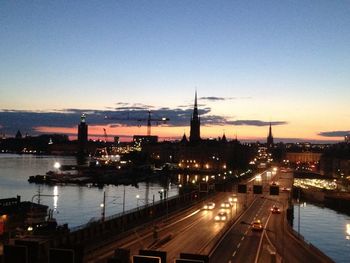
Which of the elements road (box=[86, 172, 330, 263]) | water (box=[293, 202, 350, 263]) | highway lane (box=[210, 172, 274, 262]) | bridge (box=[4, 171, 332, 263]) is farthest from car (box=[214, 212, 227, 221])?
water (box=[293, 202, 350, 263])

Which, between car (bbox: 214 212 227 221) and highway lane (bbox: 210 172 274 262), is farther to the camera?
car (bbox: 214 212 227 221)

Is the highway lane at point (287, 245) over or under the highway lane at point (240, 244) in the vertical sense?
under

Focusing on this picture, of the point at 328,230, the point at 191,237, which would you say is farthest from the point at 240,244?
the point at 328,230

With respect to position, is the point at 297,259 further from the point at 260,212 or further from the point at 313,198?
the point at 313,198

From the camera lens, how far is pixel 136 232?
37938mm

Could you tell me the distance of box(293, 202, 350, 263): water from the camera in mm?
48812

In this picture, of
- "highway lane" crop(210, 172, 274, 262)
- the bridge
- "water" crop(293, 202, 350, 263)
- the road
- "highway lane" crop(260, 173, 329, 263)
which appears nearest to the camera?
"highway lane" crop(210, 172, 274, 262)

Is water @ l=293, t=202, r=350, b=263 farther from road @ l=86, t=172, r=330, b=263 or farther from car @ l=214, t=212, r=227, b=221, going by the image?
car @ l=214, t=212, r=227, b=221

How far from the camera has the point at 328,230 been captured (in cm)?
6197

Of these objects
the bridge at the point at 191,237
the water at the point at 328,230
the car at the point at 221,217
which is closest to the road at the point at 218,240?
the bridge at the point at 191,237

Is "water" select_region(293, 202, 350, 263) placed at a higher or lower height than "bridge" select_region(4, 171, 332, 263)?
lower

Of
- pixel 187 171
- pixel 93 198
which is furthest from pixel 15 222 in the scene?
pixel 187 171

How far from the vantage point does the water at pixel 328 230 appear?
48812mm

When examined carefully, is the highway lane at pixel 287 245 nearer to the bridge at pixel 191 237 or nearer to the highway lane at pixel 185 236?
the bridge at pixel 191 237
